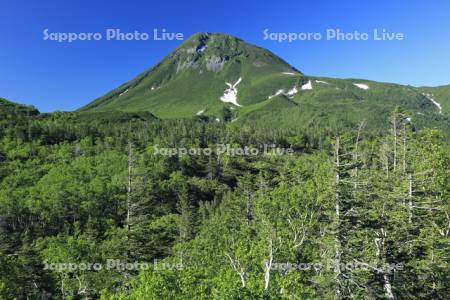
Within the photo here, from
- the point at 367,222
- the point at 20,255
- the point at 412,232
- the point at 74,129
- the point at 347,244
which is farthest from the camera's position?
the point at 74,129

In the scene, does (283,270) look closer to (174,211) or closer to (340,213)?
(340,213)

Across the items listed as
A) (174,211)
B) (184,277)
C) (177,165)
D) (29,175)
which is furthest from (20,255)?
(177,165)

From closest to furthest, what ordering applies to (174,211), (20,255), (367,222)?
(367,222), (20,255), (174,211)

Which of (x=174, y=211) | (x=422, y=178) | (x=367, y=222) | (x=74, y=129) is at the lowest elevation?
(x=174, y=211)

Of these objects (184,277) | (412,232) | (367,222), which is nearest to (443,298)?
(412,232)

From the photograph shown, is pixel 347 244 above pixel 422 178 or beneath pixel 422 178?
beneath

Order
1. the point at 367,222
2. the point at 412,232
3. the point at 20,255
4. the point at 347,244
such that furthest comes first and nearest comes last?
the point at 20,255 < the point at 412,232 < the point at 367,222 < the point at 347,244

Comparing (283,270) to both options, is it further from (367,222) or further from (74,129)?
(74,129)

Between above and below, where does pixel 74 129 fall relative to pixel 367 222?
above

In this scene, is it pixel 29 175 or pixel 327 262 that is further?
pixel 29 175
